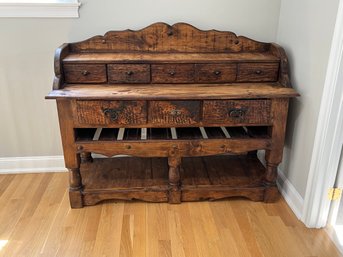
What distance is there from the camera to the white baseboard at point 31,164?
245 centimetres

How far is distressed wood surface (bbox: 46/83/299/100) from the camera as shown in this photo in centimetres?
176

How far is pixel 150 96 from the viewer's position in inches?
69.4

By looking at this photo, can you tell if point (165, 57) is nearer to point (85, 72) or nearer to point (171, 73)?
point (171, 73)

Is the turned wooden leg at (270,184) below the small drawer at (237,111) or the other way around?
below

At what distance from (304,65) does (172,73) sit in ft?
2.61

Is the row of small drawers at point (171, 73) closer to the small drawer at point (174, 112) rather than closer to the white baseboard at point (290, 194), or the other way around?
the small drawer at point (174, 112)

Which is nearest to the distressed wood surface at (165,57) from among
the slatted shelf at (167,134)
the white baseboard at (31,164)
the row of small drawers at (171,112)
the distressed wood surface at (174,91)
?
the distressed wood surface at (174,91)

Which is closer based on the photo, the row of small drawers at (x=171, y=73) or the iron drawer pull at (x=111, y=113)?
the iron drawer pull at (x=111, y=113)

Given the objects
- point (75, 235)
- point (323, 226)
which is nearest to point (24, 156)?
point (75, 235)

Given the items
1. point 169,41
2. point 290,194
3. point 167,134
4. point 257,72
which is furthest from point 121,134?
point 290,194

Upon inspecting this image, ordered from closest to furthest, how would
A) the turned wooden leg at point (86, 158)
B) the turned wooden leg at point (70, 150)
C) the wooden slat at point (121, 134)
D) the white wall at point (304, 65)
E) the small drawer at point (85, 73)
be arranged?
the white wall at point (304, 65) < the turned wooden leg at point (70, 150) < the small drawer at point (85, 73) < the wooden slat at point (121, 134) < the turned wooden leg at point (86, 158)

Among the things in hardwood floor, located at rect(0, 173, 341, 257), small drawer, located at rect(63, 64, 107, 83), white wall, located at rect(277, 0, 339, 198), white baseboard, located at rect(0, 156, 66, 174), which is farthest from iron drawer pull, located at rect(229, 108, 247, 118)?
white baseboard, located at rect(0, 156, 66, 174)

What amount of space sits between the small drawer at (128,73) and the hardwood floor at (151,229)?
32.2 inches

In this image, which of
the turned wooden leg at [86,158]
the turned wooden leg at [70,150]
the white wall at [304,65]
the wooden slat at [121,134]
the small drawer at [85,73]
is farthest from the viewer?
the turned wooden leg at [86,158]
